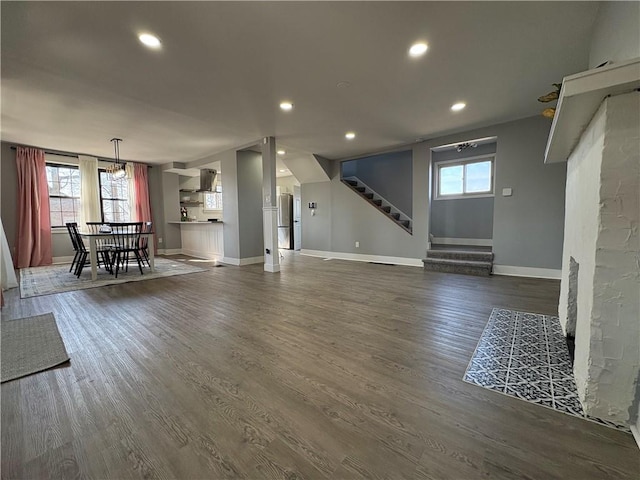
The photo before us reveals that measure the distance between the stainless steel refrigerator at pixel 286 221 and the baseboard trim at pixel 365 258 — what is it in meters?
1.56

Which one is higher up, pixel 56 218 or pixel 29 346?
pixel 56 218

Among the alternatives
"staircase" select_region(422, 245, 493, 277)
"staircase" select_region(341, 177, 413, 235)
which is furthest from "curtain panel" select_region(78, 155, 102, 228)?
"staircase" select_region(422, 245, 493, 277)

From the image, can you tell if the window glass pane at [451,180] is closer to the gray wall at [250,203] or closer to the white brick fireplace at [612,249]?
the gray wall at [250,203]

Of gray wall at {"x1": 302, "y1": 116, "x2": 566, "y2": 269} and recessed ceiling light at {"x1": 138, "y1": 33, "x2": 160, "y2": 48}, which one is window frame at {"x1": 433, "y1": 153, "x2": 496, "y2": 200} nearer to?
gray wall at {"x1": 302, "y1": 116, "x2": 566, "y2": 269}

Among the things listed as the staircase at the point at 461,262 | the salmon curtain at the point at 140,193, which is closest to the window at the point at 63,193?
the salmon curtain at the point at 140,193

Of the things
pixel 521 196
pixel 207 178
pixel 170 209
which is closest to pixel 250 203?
pixel 207 178

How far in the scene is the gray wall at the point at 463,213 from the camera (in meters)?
6.53

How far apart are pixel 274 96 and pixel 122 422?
137 inches

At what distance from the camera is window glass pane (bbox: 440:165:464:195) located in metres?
6.99

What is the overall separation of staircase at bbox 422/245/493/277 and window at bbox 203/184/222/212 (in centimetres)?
696

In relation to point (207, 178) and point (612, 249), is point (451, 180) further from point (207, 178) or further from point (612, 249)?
point (207, 178)

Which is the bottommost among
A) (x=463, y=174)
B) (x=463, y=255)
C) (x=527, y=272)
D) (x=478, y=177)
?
(x=527, y=272)

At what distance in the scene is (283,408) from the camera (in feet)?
4.65

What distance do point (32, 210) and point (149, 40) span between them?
5932 millimetres
